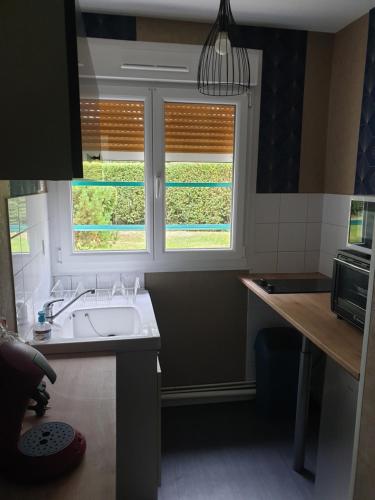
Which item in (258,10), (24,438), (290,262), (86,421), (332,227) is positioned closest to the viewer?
(24,438)

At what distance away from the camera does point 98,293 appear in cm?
235

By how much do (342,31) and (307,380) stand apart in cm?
215

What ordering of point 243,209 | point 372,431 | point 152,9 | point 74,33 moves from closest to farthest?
point 74,33 → point 372,431 → point 152,9 → point 243,209

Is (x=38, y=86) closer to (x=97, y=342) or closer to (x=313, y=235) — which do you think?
(x=97, y=342)

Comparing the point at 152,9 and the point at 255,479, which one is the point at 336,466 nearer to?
the point at 255,479

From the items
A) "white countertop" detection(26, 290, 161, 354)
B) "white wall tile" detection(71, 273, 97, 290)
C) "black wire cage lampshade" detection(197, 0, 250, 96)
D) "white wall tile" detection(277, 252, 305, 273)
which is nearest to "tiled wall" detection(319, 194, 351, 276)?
"white wall tile" detection(277, 252, 305, 273)

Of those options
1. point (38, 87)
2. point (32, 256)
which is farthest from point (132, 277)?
point (38, 87)

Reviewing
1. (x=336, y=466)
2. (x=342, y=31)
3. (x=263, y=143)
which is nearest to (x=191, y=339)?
(x=336, y=466)

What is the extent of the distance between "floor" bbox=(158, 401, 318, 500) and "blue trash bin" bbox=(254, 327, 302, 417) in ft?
0.30

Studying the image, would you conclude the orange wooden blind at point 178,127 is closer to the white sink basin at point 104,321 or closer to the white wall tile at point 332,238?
the white wall tile at point 332,238

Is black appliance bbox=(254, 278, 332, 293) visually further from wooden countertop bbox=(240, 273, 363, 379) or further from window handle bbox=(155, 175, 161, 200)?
window handle bbox=(155, 175, 161, 200)

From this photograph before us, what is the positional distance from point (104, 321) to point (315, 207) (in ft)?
5.36

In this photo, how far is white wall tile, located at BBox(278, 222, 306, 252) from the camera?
→ 261 cm

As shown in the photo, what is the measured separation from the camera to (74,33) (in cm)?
80
